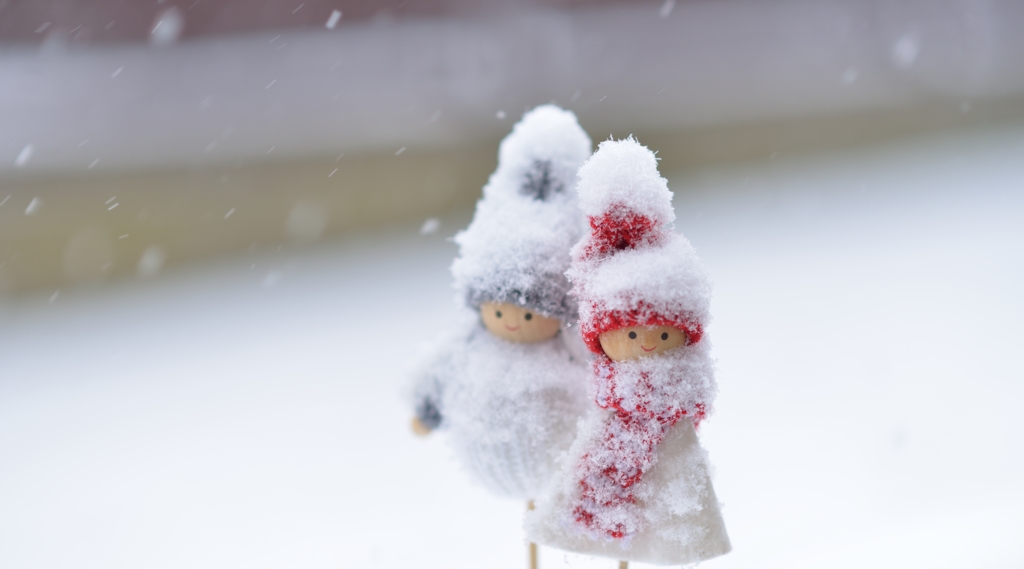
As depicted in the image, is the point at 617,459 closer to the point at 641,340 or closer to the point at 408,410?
the point at 641,340

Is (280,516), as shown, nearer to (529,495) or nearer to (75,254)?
(529,495)

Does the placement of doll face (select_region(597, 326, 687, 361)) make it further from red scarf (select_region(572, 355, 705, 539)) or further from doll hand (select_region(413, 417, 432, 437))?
doll hand (select_region(413, 417, 432, 437))

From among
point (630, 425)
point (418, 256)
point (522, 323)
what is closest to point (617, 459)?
point (630, 425)

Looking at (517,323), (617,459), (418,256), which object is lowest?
(617,459)

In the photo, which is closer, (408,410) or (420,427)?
(420,427)

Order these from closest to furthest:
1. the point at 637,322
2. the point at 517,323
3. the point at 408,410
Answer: the point at 637,322 → the point at 517,323 → the point at 408,410

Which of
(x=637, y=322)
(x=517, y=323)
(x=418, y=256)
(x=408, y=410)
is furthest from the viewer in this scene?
(x=418, y=256)
